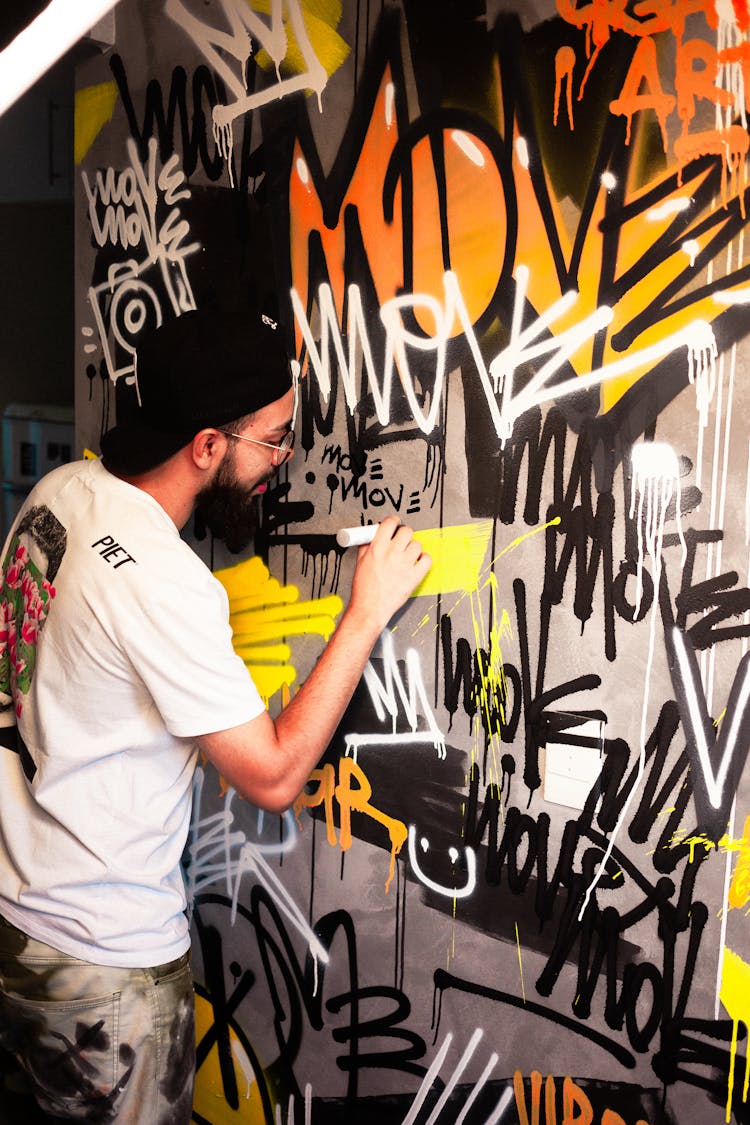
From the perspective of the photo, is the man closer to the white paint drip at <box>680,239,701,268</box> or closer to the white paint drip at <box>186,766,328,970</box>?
the white paint drip at <box>186,766,328,970</box>

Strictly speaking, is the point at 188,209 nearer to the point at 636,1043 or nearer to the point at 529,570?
the point at 529,570

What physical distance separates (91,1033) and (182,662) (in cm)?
63

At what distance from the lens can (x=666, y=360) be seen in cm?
132

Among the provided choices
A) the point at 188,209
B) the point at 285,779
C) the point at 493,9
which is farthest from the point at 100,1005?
the point at 493,9

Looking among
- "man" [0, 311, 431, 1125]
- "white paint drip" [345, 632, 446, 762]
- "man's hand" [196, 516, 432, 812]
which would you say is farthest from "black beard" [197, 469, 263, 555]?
"white paint drip" [345, 632, 446, 762]

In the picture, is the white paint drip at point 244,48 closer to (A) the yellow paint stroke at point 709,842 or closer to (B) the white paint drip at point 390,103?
(B) the white paint drip at point 390,103

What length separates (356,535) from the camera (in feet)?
5.28

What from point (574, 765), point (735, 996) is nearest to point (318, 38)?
point (574, 765)

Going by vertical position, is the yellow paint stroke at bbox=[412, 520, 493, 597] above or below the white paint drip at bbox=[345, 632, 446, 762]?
above

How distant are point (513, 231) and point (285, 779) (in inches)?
37.2

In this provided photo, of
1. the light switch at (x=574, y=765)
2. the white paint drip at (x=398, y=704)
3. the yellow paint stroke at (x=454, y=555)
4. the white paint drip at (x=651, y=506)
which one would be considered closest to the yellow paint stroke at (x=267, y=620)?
the white paint drip at (x=398, y=704)

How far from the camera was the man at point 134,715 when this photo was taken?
54.4 inches

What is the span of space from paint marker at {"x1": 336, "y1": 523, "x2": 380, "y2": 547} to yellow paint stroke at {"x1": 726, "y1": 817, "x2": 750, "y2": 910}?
76cm

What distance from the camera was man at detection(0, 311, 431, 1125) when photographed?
138cm
